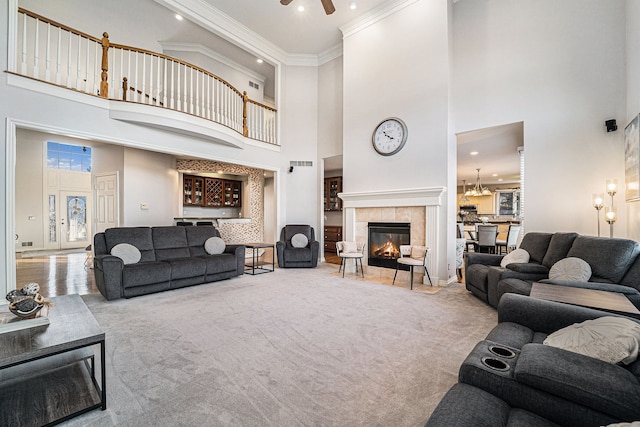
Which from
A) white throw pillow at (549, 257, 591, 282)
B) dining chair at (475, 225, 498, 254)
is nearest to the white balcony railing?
dining chair at (475, 225, 498, 254)

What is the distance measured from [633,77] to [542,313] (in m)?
3.79

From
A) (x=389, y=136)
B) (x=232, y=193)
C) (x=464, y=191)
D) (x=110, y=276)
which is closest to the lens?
(x=110, y=276)

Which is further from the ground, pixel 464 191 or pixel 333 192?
pixel 464 191

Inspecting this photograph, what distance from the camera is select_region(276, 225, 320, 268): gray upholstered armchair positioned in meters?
6.41

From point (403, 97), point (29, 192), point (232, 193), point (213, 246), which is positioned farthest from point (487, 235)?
point (29, 192)

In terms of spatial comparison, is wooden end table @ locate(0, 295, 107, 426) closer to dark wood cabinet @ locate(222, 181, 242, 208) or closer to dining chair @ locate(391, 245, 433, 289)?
dining chair @ locate(391, 245, 433, 289)

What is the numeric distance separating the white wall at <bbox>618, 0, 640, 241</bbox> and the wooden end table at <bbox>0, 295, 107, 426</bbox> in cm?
546

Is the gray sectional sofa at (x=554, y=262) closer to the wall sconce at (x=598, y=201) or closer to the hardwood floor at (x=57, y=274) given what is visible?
the wall sconce at (x=598, y=201)

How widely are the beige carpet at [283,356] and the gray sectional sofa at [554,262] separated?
1.20 feet

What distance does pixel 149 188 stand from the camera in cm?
665

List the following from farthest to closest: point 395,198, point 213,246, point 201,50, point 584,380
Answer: point 201,50 < point 395,198 < point 213,246 < point 584,380

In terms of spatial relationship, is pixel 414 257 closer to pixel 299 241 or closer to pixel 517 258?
A: pixel 517 258

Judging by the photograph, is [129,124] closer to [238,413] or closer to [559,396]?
[238,413]

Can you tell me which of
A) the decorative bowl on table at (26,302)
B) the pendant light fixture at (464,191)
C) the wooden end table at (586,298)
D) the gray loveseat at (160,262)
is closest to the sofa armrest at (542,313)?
the wooden end table at (586,298)
